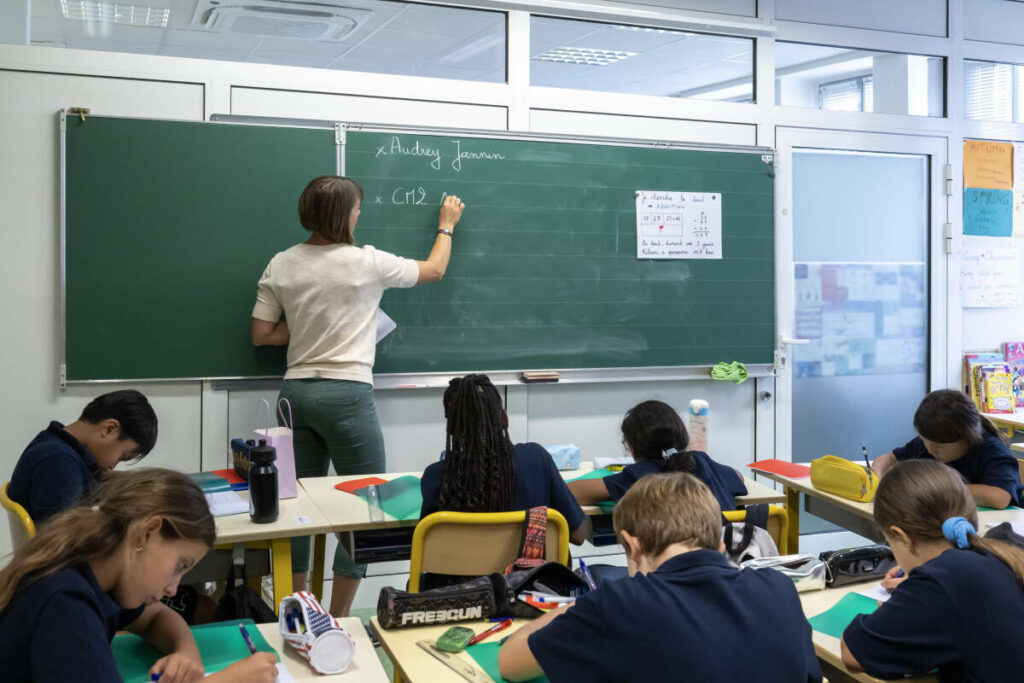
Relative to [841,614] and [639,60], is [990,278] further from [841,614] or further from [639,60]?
[841,614]

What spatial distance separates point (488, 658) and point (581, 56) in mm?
3275

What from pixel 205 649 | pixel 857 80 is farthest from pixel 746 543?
pixel 857 80

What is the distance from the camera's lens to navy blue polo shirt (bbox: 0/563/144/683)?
1.36 meters

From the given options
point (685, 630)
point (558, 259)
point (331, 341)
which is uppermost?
point (558, 259)

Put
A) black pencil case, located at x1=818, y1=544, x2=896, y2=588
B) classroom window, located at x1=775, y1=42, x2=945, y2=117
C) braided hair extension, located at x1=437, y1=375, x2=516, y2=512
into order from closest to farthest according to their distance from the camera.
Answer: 1. black pencil case, located at x1=818, y1=544, x2=896, y2=588
2. braided hair extension, located at x1=437, y1=375, x2=516, y2=512
3. classroom window, located at x1=775, y1=42, x2=945, y2=117

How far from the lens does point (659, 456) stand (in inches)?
115

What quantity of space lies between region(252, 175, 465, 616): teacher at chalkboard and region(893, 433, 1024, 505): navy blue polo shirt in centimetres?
202

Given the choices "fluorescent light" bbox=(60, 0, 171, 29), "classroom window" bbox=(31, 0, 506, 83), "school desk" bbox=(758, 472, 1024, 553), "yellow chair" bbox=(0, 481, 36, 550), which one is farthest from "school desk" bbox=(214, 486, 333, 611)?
"fluorescent light" bbox=(60, 0, 171, 29)

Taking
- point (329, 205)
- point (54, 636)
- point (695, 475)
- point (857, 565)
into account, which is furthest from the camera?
point (329, 205)

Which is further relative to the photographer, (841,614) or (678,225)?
(678,225)

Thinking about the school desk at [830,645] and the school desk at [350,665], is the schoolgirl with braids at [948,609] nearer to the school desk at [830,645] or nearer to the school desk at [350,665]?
the school desk at [830,645]

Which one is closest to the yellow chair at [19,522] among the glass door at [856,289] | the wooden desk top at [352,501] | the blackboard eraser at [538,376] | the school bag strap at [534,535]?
the wooden desk top at [352,501]

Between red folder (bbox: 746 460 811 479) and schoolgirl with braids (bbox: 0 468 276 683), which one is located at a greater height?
schoolgirl with braids (bbox: 0 468 276 683)

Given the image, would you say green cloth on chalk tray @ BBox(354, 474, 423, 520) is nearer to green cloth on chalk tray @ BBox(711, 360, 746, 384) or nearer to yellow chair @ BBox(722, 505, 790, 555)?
yellow chair @ BBox(722, 505, 790, 555)
